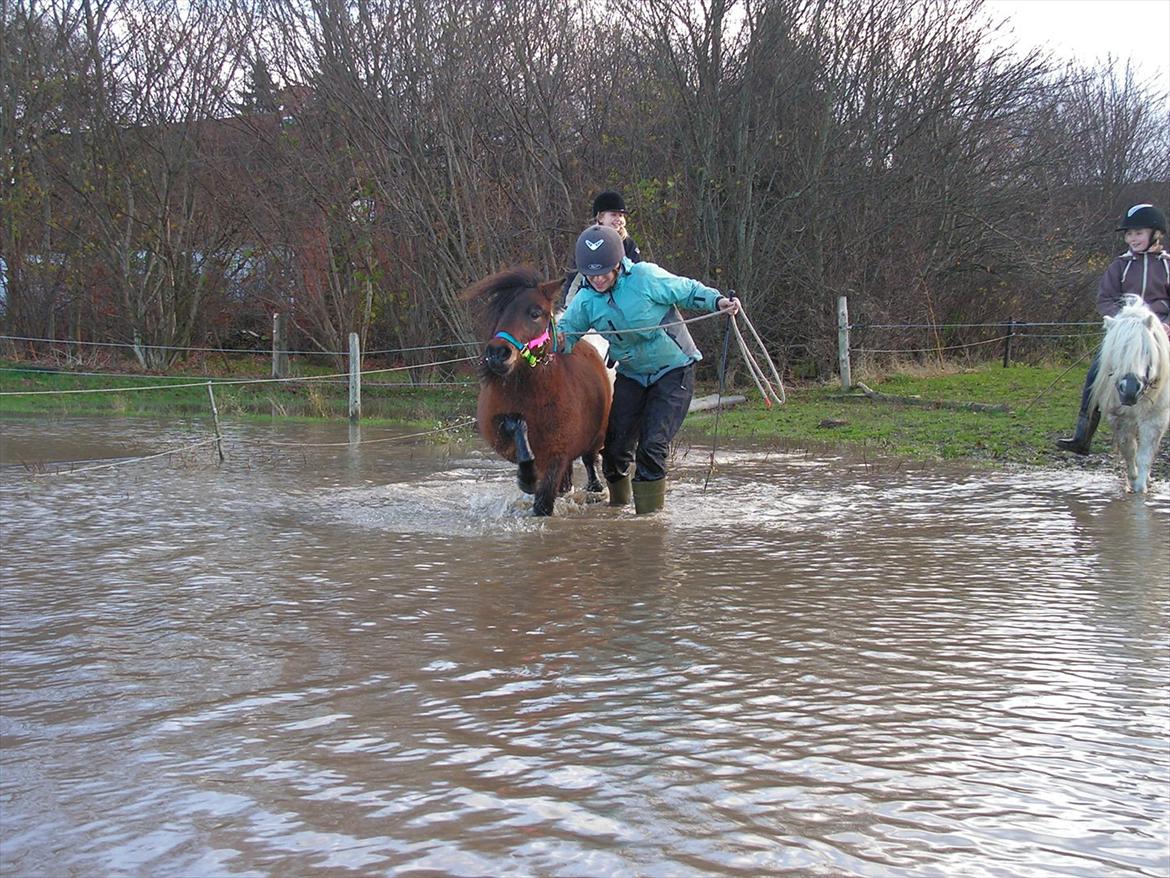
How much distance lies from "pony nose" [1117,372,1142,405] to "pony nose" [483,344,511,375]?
4.79m

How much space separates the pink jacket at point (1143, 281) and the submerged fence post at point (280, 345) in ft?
60.1

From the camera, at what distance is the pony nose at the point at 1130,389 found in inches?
358

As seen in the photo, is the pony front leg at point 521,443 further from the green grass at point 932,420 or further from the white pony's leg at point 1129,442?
the green grass at point 932,420

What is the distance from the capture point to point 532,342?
764cm

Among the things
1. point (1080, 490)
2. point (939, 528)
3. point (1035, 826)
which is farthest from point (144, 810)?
point (1080, 490)

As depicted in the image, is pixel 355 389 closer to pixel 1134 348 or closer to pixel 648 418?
pixel 648 418

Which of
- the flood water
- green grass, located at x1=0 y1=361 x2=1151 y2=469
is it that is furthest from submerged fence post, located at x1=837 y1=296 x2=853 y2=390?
the flood water

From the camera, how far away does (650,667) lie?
4.64 m

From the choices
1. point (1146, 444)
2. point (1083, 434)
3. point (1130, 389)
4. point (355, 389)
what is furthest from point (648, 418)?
point (355, 389)

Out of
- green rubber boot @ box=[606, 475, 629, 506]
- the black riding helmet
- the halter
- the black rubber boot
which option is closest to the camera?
the halter

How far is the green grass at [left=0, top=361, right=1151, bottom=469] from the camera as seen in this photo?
12.7 m

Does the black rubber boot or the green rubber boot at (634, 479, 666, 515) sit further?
the black rubber boot

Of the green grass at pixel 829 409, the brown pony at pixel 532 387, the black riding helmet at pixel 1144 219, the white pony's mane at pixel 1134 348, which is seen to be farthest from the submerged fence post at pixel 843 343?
the brown pony at pixel 532 387

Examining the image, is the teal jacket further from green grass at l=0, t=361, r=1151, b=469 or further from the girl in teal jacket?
green grass at l=0, t=361, r=1151, b=469
